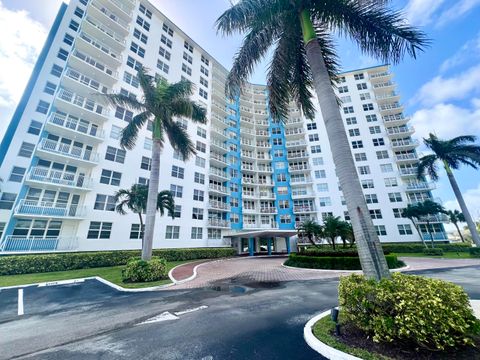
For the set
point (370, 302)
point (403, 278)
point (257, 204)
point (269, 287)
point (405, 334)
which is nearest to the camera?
point (405, 334)

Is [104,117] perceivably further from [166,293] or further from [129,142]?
[166,293]

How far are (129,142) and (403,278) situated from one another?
17141 mm

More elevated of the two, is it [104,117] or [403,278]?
[104,117]

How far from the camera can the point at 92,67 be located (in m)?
24.4

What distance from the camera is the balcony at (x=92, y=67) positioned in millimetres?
23656

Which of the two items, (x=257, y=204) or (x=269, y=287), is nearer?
(x=269, y=287)

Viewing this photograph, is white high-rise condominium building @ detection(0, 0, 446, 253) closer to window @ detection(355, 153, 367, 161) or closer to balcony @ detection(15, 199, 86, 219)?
balcony @ detection(15, 199, 86, 219)

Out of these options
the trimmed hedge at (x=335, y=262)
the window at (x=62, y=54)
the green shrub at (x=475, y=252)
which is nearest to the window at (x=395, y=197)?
the green shrub at (x=475, y=252)

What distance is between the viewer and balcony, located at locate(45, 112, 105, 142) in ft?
67.8

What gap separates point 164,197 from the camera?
1997 centimetres

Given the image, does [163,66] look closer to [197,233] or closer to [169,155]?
[169,155]

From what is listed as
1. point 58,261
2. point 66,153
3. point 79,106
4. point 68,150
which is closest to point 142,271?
point 58,261

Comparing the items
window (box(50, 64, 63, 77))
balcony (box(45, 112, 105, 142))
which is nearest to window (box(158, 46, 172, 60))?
window (box(50, 64, 63, 77))

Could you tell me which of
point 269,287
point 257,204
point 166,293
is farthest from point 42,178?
point 257,204
